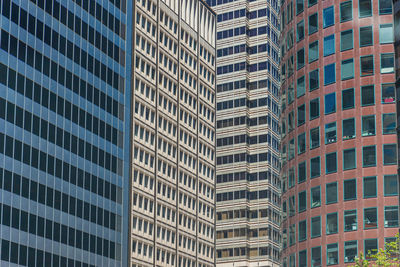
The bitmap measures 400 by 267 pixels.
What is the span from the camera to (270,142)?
191375 mm

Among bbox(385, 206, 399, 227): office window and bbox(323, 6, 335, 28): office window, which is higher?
bbox(323, 6, 335, 28): office window

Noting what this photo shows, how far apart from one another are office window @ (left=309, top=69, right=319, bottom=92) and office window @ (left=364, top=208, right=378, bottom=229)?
14182 millimetres

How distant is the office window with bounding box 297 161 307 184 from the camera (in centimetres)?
9319

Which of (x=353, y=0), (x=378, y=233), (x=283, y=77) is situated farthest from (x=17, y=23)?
(x=378, y=233)

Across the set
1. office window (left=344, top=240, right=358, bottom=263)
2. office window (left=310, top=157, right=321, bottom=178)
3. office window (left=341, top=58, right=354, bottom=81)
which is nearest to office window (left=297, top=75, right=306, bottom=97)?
office window (left=341, top=58, right=354, bottom=81)

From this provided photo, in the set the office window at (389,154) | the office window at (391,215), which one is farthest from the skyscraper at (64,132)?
the office window at (389,154)

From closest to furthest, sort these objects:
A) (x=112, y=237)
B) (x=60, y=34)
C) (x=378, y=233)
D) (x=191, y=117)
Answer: (x=378, y=233), (x=60, y=34), (x=112, y=237), (x=191, y=117)

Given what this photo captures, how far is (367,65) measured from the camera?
90.6m

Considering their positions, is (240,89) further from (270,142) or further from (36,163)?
(36,163)

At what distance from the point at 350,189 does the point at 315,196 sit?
4.08 m

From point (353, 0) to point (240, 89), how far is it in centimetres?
10007

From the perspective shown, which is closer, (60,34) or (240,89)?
(60,34)

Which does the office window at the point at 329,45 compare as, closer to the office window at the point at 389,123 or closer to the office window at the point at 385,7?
the office window at the point at 385,7

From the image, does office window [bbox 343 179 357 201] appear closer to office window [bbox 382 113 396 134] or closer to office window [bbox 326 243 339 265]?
office window [bbox 326 243 339 265]
